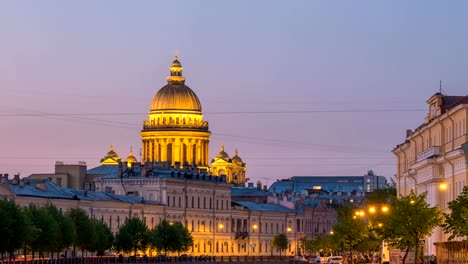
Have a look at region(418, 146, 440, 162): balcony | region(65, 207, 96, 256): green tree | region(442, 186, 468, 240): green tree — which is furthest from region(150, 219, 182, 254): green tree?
region(442, 186, 468, 240): green tree

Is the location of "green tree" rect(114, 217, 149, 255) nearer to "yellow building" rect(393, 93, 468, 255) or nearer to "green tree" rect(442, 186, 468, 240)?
"yellow building" rect(393, 93, 468, 255)

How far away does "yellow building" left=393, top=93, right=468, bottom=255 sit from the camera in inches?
3447

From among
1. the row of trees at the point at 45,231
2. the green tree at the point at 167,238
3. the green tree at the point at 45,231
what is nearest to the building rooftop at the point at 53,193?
the green tree at the point at 167,238

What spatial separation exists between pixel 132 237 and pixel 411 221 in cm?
5989

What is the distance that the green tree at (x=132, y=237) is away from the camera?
142 m

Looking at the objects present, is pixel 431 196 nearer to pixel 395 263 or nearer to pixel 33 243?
pixel 395 263

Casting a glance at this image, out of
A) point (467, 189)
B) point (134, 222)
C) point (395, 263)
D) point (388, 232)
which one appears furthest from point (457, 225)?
point (134, 222)

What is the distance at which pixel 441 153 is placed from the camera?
95.6m

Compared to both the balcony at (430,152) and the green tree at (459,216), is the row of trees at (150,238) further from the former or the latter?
the green tree at (459,216)

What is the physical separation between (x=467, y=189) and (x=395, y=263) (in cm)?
2466

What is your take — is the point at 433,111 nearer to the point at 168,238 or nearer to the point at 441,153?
the point at 441,153

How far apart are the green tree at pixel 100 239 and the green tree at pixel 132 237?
4964 millimetres

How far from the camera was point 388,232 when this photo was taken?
293 ft

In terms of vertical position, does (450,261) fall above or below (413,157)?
below
